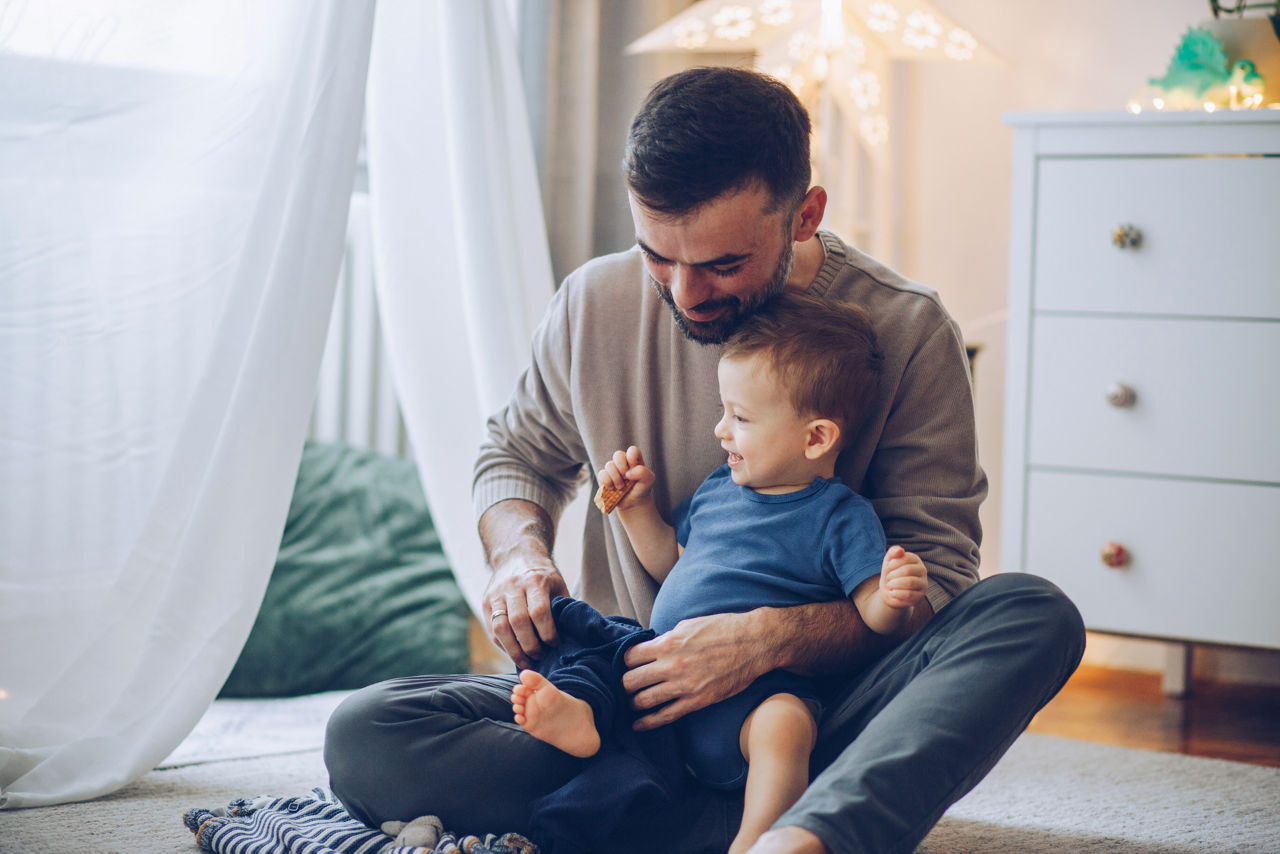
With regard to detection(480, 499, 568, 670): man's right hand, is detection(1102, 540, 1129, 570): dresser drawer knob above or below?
below

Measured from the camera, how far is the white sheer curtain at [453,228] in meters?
1.66

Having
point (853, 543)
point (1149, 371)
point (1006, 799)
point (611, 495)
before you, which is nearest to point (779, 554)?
point (853, 543)

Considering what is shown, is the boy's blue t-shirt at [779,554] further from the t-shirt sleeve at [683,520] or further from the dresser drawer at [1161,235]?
the dresser drawer at [1161,235]

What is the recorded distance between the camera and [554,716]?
99 centimetres

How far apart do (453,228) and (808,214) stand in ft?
2.37

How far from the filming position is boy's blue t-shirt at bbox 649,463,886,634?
107cm

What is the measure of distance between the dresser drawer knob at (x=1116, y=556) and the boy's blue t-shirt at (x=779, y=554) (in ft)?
2.47

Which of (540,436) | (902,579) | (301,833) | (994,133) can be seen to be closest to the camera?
(902,579)

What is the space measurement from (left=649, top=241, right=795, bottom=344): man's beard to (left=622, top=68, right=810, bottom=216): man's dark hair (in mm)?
71

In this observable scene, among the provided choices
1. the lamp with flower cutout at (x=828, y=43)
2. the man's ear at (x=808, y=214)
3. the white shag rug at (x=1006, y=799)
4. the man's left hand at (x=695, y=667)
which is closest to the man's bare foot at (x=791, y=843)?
the man's left hand at (x=695, y=667)

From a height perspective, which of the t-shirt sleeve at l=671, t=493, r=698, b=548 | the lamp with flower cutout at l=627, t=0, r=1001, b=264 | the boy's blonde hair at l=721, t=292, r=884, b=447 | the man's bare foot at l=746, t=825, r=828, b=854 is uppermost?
the lamp with flower cutout at l=627, t=0, r=1001, b=264

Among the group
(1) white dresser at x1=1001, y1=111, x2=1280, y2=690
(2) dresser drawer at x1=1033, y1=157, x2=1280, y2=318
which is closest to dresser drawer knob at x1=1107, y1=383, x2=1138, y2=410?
(1) white dresser at x1=1001, y1=111, x2=1280, y2=690

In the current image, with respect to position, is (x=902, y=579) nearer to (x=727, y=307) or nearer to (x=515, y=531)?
(x=727, y=307)

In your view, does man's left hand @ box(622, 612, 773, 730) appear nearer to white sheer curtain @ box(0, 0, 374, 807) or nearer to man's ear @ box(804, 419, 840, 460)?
man's ear @ box(804, 419, 840, 460)
